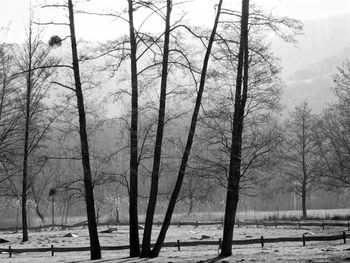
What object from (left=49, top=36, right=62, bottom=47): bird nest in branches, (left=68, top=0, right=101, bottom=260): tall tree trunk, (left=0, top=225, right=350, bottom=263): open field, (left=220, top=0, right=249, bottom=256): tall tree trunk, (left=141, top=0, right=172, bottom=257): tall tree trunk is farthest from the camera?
(left=68, top=0, right=101, bottom=260): tall tree trunk

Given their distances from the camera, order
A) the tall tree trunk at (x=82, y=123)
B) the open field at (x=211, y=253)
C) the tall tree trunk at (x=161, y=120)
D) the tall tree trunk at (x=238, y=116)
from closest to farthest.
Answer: the open field at (x=211, y=253) → the tall tree trunk at (x=238, y=116) → the tall tree trunk at (x=161, y=120) → the tall tree trunk at (x=82, y=123)

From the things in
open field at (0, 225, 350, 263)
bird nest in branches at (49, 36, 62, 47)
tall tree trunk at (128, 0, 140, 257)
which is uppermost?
bird nest in branches at (49, 36, 62, 47)

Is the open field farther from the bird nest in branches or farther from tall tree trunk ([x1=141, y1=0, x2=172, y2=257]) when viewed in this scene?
the bird nest in branches

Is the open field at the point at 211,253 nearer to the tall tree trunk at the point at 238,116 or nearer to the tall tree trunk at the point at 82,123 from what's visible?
the tall tree trunk at the point at 238,116

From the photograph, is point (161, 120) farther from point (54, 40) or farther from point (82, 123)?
point (54, 40)

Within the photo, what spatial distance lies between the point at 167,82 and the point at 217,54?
219cm

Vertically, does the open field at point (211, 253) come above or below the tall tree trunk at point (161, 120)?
below

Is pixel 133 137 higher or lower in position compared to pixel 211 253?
higher

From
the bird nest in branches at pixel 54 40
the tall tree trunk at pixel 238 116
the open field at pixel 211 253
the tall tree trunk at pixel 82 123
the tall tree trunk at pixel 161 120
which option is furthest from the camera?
the tall tree trunk at pixel 82 123

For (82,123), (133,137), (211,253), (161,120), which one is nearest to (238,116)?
(161,120)

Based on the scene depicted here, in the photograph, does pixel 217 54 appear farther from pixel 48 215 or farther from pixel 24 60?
pixel 48 215

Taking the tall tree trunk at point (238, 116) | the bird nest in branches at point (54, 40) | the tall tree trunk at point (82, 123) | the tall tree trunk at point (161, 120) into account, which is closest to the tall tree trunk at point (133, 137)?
the tall tree trunk at point (161, 120)

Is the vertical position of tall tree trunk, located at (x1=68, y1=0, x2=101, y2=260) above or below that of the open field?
above

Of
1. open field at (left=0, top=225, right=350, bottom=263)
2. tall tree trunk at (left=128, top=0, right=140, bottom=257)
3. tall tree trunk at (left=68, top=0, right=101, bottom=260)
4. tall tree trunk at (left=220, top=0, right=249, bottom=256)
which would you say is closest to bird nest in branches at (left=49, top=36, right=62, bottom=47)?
tall tree trunk at (left=68, top=0, right=101, bottom=260)
